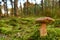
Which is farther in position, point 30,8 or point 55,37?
point 30,8

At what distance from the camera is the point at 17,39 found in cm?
689

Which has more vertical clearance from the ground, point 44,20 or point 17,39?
point 44,20

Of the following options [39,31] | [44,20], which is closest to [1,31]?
[39,31]

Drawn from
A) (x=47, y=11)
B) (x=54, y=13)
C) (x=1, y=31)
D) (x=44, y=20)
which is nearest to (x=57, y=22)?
(x=1, y=31)

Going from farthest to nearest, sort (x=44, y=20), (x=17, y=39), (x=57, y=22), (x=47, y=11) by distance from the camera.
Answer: (x=47, y=11) < (x=57, y=22) < (x=17, y=39) < (x=44, y=20)

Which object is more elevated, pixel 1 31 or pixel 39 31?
pixel 39 31

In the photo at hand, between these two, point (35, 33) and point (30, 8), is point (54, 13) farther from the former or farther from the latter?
point (30, 8)

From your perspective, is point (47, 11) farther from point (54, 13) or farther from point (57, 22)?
point (57, 22)

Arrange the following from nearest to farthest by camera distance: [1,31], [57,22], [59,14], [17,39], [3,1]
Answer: [17,39], [1,31], [57,22], [59,14], [3,1]

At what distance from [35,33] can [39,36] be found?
0.26m

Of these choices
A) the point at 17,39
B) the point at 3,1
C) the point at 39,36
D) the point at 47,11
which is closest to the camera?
the point at 39,36

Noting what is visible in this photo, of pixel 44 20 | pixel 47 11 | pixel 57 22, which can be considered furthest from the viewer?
pixel 47 11

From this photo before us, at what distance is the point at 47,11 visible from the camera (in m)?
19.0

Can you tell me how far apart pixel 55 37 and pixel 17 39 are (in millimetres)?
1458
